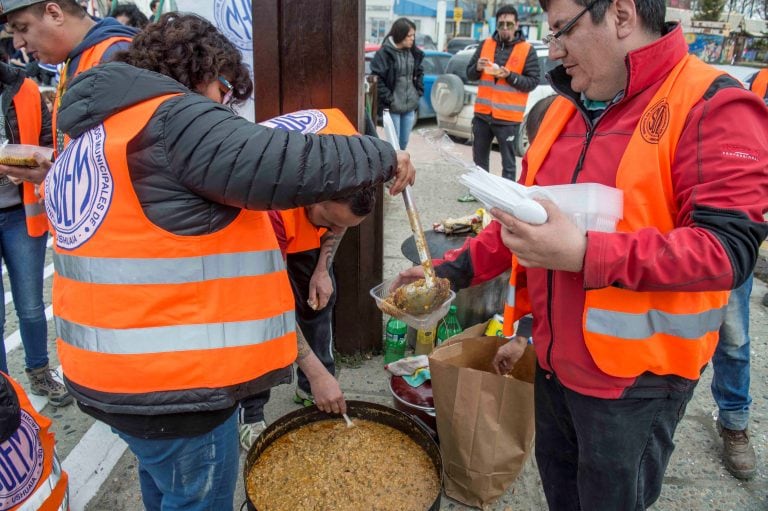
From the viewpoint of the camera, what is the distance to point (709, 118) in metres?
1.28

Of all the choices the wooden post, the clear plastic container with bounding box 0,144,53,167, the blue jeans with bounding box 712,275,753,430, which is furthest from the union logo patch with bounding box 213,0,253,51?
the blue jeans with bounding box 712,275,753,430

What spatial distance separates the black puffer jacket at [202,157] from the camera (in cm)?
122

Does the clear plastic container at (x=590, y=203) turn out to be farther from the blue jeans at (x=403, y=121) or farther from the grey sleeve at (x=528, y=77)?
the blue jeans at (x=403, y=121)

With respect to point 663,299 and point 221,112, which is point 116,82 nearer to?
point 221,112

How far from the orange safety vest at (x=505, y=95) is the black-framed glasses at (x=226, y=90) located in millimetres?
5306

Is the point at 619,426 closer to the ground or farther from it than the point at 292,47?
closer to the ground

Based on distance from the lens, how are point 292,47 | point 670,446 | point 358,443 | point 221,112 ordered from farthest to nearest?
point 292,47, point 358,443, point 670,446, point 221,112

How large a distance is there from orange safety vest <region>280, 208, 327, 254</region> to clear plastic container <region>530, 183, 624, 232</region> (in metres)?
1.09

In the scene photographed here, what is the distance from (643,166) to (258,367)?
3.68 ft

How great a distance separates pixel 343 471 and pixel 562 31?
1755 millimetres

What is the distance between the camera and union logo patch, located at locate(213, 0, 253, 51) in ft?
10.9

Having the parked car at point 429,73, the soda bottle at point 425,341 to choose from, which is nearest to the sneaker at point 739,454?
the soda bottle at point 425,341

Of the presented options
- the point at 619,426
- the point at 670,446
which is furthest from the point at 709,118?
the point at 670,446

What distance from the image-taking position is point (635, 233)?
4.16ft
